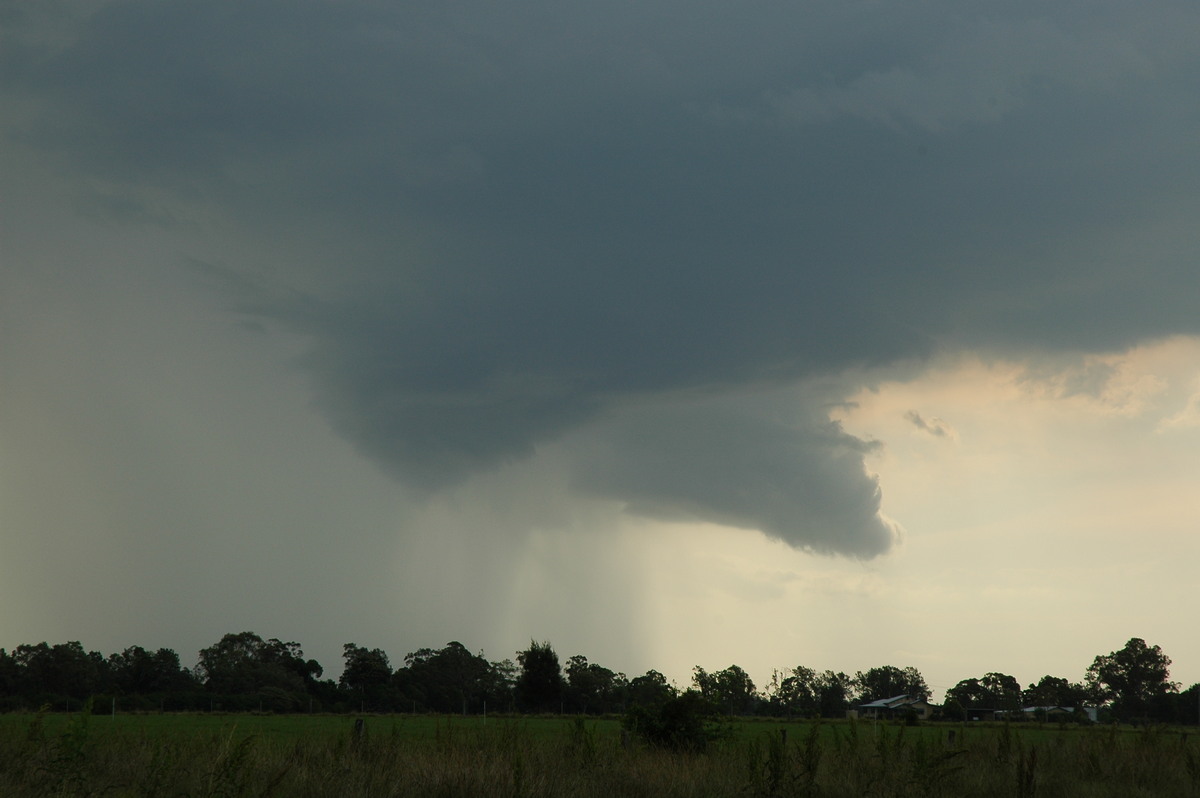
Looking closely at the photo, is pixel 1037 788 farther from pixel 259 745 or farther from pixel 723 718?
pixel 259 745

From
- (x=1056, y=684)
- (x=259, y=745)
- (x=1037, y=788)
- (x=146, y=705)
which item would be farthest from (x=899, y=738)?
(x=1056, y=684)

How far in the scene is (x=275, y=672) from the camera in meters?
126

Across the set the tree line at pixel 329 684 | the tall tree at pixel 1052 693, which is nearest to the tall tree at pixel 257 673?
the tree line at pixel 329 684

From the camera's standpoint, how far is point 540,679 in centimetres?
10750

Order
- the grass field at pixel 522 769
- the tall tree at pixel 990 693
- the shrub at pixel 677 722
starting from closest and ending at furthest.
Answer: the grass field at pixel 522 769 < the shrub at pixel 677 722 < the tall tree at pixel 990 693

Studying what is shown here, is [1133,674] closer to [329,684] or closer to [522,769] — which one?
[329,684]

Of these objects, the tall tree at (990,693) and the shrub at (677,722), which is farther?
the tall tree at (990,693)

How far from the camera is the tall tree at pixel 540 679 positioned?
108 meters

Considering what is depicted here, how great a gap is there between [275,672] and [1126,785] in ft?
415

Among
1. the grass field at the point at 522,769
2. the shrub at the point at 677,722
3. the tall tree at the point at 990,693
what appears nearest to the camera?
the grass field at the point at 522,769

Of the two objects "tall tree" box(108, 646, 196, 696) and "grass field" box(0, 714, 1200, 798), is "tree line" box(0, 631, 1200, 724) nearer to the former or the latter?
"tall tree" box(108, 646, 196, 696)

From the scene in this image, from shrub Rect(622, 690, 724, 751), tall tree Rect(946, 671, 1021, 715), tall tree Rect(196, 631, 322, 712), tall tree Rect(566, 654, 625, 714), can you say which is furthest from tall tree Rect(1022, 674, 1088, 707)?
shrub Rect(622, 690, 724, 751)

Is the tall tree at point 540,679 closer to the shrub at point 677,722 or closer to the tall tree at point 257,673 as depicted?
the tall tree at point 257,673

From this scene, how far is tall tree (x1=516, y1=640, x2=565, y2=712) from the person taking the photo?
108 metres
